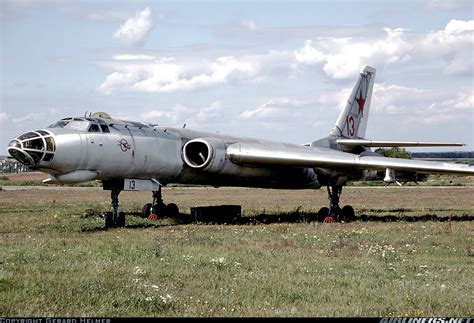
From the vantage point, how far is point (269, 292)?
881 cm

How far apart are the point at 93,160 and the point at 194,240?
4892 mm

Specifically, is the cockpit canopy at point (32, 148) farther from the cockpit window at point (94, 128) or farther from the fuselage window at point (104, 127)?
the fuselage window at point (104, 127)

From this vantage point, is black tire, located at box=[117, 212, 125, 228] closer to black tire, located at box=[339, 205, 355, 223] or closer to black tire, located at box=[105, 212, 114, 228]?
black tire, located at box=[105, 212, 114, 228]

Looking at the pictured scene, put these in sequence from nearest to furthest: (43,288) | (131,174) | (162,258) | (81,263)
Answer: (43,288), (81,263), (162,258), (131,174)

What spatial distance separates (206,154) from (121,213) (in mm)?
3850

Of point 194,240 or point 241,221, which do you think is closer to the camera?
point 194,240

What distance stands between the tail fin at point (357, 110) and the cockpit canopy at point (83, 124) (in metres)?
11.1

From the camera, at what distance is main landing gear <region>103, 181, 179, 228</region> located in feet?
62.6

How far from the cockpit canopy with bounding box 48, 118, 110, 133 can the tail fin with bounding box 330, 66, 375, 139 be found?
11117 millimetres

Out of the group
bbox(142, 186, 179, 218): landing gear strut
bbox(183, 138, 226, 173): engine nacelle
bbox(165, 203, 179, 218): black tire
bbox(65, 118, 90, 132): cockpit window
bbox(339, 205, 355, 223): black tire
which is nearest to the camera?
bbox(65, 118, 90, 132): cockpit window

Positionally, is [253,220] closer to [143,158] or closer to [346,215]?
[346,215]

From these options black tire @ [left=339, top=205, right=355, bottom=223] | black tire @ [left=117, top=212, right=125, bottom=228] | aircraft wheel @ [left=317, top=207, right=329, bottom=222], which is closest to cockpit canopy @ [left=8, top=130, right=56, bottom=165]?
black tire @ [left=117, top=212, right=125, bottom=228]

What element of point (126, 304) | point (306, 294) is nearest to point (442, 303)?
point (306, 294)

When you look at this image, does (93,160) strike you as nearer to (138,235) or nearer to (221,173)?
(138,235)
